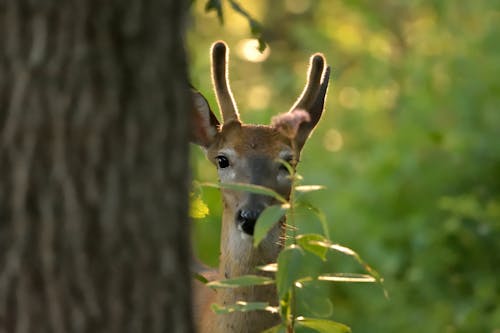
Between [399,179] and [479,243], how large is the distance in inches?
38.2

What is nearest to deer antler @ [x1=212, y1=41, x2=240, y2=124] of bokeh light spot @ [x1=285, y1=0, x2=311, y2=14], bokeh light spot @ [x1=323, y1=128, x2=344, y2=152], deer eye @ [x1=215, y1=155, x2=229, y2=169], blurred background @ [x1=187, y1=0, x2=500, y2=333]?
deer eye @ [x1=215, y1=155, x2=229, y2=169]

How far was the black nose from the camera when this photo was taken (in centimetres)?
538

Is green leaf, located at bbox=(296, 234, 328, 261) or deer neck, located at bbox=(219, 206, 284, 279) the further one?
deer neck, located at bbox=(219, 206, 284, 279)

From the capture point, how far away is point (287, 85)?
14.6 metres

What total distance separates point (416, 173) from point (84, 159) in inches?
279

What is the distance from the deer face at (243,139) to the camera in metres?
5.77

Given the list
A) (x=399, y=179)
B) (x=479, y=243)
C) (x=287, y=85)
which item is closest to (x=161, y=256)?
(x=479, y=243)

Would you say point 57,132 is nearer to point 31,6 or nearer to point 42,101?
point 42,101

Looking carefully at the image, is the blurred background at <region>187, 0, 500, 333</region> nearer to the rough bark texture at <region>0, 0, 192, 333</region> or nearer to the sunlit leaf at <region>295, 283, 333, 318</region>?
the sunlit leaf at <region>295, 283, 333, 318</region>

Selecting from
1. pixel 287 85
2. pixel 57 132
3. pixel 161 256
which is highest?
pixel 287 85

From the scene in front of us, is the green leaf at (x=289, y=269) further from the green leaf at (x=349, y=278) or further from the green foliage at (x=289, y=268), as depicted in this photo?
the green leaf at (x=349, y=278)

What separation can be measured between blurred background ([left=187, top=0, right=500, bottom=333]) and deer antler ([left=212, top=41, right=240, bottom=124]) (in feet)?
2.11

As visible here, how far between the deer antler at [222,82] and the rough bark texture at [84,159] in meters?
2.87

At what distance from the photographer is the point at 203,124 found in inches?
243
